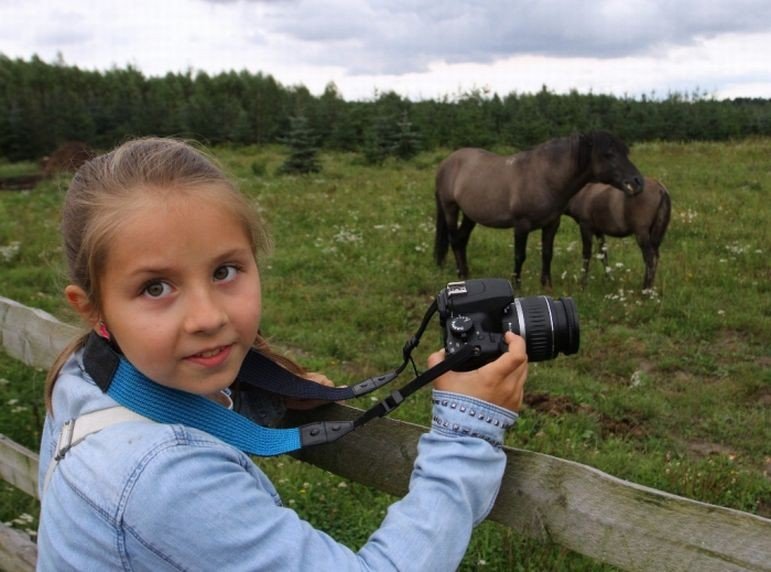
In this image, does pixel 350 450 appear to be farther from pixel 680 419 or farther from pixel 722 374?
pixel 722 374

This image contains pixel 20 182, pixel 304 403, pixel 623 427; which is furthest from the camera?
pixel 20 182

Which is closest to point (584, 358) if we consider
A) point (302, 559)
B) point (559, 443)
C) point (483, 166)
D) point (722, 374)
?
point (722, 374)

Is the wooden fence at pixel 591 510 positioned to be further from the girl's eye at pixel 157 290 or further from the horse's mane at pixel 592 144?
the horse's mane at pixel 592 144

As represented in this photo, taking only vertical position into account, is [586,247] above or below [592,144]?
below

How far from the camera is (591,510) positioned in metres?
1.40

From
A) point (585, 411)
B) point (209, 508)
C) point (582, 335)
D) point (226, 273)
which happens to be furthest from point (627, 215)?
point (209, 508)

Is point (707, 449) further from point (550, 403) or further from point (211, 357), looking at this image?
point (211, 357)

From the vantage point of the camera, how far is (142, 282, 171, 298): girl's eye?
114cm

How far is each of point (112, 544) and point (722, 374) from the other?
5.34 m

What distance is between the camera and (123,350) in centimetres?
118

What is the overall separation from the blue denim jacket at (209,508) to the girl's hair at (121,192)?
23 cm

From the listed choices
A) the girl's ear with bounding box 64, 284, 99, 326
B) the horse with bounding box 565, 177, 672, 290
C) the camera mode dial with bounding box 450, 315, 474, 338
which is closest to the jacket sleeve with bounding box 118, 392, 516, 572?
the camera mode dial with bounding box 450, 315, 474, 338

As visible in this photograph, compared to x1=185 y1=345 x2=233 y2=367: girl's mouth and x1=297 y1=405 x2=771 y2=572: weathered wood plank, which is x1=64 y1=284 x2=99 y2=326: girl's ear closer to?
x1=185 y1=345 x2=233 y2=367: girl's mouth

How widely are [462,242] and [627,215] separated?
2.20 meters
